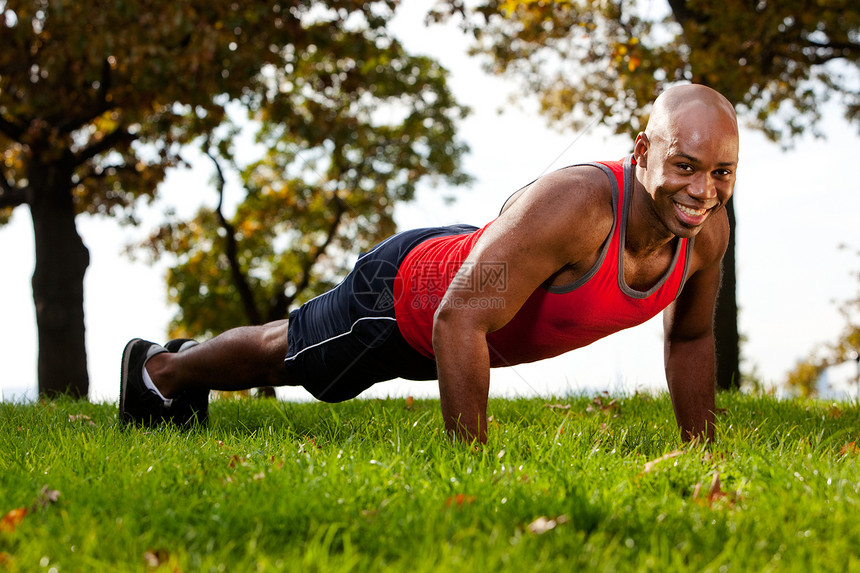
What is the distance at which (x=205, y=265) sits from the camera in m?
17.6

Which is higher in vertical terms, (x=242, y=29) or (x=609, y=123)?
(x=242, y=29)

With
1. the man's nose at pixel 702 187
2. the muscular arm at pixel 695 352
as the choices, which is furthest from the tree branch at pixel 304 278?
the man's nose at pixel 702 187

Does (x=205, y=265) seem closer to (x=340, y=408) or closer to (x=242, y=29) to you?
(x=242, y=29)

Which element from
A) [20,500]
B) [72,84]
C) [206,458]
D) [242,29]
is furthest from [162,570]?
[72,84]

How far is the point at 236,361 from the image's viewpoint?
13.4ft

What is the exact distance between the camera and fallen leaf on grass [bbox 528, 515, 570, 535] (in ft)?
7.53

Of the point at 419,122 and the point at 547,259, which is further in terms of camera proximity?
the point at 419,122

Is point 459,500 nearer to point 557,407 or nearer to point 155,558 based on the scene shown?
point 155,558

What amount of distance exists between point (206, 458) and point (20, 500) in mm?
723

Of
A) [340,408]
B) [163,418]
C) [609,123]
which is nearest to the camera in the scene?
[163,418]

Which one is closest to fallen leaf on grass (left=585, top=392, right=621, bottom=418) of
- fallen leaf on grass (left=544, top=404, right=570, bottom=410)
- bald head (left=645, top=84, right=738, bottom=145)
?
fallen leaf on grass (left=544, top=404, right=570, bottom=410)

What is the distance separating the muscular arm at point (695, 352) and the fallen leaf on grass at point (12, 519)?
2996 millimetres

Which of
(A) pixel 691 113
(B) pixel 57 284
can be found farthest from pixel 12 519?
(B) pixel 57 284

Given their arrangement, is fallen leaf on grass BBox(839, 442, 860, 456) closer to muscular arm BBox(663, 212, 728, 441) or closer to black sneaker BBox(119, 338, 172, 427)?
muscular arm BBox(663, 212, 728, 441)
